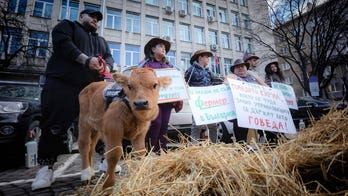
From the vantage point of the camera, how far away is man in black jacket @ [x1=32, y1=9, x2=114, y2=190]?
2.42 meters

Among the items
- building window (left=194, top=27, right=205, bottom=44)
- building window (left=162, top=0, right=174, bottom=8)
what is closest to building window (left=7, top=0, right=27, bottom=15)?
building window (left=162, top=0, right=174, bottom=8)

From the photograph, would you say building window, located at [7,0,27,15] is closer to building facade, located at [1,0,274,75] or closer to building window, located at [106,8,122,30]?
building facade, located at [1,0,274,75]

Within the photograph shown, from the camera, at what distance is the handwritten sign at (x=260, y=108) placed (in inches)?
119

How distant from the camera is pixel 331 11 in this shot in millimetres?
14359

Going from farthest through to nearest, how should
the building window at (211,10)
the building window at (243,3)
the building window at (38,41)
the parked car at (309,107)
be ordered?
1. the building window at (243,3)
2. the building window at (211,10)
3. the building window at (38,41)
4. the parked car at (309,107)

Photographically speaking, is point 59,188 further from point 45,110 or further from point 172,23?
point 172,23

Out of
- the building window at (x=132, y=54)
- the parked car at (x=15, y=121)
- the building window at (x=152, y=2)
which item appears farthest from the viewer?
the building window at (x=152, y=2)

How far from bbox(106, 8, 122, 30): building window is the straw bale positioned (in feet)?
82.9

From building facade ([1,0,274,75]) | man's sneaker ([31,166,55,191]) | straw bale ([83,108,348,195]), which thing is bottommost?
man's sneaker ([31,166,55,191])

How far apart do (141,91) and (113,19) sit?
25124 millimetres

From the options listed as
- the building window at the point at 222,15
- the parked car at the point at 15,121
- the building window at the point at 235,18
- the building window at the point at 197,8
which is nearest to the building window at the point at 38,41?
the parked car at the point at 15,121

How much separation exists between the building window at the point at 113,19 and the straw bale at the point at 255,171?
25.3 meters

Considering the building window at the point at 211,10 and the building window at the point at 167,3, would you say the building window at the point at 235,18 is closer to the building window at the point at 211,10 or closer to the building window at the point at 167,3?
the building window at the point at 211,10

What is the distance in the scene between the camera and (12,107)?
398 cm
